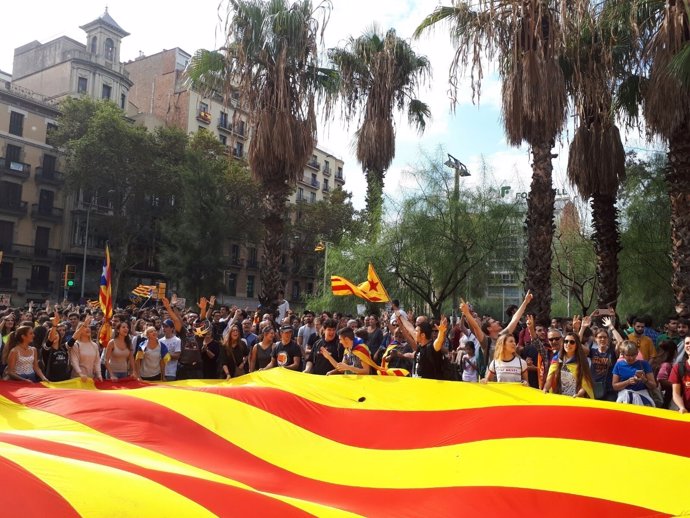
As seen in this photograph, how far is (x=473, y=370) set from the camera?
29.6 feet

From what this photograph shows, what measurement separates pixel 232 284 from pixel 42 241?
17.9m

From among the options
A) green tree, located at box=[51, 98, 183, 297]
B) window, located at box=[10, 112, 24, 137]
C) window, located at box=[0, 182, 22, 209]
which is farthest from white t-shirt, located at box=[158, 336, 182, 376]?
window, located at box=[10, 112, 24, 137]

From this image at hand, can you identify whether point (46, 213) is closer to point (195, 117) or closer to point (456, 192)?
point (195, 117)

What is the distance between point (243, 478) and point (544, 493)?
241 cm

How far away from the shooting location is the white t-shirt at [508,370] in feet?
25.0

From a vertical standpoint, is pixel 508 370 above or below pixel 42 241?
below

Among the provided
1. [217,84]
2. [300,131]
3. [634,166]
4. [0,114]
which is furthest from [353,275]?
[0,114]

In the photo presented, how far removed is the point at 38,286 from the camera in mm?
46719

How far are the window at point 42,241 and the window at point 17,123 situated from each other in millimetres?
7100

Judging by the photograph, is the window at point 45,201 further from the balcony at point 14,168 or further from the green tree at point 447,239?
the green tree at point 447,239

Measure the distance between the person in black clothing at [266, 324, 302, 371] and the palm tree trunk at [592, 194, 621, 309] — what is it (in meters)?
10.3

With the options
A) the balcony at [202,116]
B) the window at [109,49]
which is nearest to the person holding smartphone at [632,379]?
the balcony at [202,116]

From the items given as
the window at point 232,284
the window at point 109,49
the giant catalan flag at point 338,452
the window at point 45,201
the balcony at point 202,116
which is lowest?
the giant catalan flag at point 338,452

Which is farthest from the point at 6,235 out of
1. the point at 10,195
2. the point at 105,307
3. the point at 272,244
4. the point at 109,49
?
the point at 105,307
